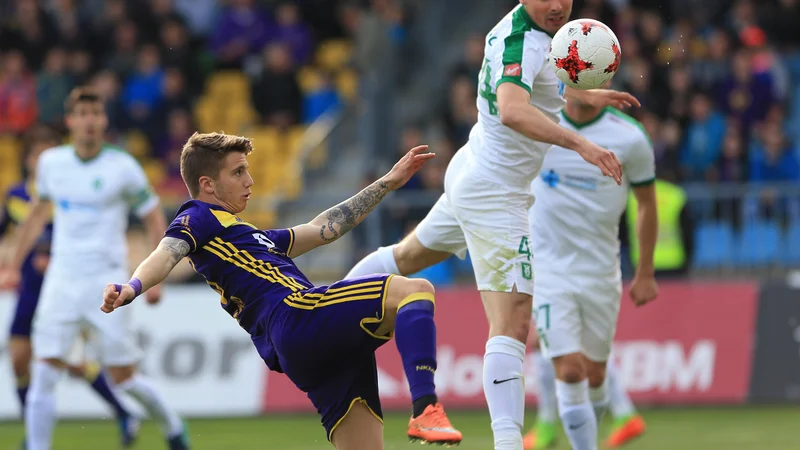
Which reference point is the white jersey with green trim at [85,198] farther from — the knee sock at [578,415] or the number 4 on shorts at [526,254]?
the number 4 on shorts at [526,254]

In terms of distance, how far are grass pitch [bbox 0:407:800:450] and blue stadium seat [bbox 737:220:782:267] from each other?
1.91 m

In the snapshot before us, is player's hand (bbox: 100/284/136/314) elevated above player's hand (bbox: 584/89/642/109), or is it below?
below

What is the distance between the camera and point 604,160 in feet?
20.2

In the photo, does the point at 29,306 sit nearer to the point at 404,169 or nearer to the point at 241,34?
the point at 404,169

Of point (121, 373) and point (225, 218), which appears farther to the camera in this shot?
point (121, 373)

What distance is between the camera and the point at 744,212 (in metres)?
14.1

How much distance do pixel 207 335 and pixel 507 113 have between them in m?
8.39

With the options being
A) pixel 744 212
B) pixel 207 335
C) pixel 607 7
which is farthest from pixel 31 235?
pixel 607 7

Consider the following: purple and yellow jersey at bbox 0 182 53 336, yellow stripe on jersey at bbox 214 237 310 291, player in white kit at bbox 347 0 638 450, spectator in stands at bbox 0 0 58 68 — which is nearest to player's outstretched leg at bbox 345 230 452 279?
player in white kit at bbox 347 0 638 450

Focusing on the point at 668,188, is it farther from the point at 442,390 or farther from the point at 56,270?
the point at 56,270

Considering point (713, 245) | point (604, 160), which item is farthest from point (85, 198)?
point (713, 245)

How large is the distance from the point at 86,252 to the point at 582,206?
4.23 m

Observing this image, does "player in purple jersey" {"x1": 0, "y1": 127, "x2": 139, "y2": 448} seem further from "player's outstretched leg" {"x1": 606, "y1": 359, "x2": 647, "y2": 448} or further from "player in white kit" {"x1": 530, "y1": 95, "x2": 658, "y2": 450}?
"player in white kit" {"x1": 530, "y1": 95, "x2": 658, "y2": 450}

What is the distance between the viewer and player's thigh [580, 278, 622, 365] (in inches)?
319
